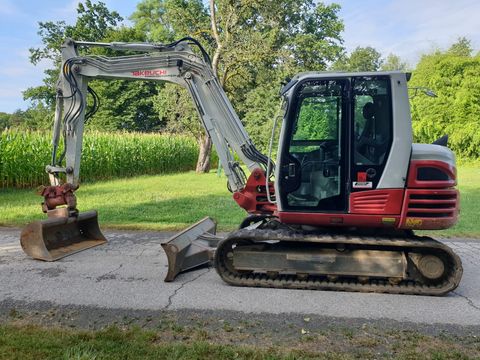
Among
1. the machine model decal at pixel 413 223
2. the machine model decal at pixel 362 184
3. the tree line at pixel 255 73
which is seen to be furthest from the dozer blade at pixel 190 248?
the tree line at pixel 255 73

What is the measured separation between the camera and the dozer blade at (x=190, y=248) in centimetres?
556

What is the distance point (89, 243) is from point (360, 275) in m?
4.60

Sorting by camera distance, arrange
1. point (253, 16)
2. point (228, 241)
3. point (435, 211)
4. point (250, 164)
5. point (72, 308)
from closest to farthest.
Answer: point (72, 308) < point (435, 211) < point (228, 241) < point (250, 164) < point (253, 16)

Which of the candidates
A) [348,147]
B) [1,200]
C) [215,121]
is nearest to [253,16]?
[1,200]

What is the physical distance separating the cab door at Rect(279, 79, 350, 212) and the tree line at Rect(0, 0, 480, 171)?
1733 cm

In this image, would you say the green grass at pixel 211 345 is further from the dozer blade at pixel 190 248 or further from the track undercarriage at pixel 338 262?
the dozer blade at pixel 190 248

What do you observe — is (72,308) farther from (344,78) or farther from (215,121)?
(344,78)

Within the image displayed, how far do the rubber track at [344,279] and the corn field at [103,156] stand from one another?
12486 millimetres

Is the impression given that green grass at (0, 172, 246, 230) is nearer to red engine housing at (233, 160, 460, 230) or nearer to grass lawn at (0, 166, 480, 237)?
grass lawn at (0, 166, 480, 237)

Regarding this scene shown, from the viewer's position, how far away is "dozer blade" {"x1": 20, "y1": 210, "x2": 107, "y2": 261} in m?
6.55

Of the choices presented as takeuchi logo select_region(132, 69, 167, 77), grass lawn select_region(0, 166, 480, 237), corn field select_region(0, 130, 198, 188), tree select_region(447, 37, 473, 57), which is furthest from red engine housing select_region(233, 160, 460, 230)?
tree select_region(447, 37, 473, 57)

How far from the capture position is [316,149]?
536 centimetres

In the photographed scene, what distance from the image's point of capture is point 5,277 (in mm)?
5746

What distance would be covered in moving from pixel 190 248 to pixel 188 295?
1.14m
